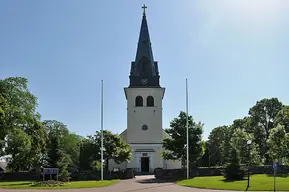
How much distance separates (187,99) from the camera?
41.0 metres

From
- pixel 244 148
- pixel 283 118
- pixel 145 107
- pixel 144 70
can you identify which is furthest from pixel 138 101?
pixel 283 118

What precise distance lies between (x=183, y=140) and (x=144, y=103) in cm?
1548

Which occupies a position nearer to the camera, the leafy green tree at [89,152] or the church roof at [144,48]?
the leafy green tree at [89,152]

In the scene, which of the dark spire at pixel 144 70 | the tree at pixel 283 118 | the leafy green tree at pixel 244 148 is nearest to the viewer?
the leafy green tree at pixel 244 148

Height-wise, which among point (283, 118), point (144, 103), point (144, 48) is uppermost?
point (144, 48)

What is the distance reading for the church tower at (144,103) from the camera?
56.4 metres

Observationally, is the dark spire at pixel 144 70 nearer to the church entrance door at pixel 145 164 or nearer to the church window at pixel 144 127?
the church window at pixel 144 127

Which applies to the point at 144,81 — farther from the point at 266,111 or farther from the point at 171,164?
the point at 266,111

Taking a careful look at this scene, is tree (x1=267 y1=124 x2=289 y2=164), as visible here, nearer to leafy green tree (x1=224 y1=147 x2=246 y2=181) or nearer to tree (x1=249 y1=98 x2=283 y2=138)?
leafy green tree (x1=224 y1=147 x2=246 y2=181)

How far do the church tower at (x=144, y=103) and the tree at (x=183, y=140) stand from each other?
12.2 metres

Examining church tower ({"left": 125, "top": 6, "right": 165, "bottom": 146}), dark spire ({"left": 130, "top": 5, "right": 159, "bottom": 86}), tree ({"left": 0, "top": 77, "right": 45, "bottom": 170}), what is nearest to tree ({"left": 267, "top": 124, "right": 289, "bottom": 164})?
church tower ({"left": 125, "top": 6, "right": 165, "bottom": 146})

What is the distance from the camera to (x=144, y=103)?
187 feet

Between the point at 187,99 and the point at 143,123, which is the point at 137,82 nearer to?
the point at 143,123

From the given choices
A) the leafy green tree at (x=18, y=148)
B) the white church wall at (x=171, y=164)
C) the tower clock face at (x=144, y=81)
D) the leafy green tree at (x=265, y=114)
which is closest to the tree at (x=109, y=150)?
the leafy green tree at (x=18, y=148)
